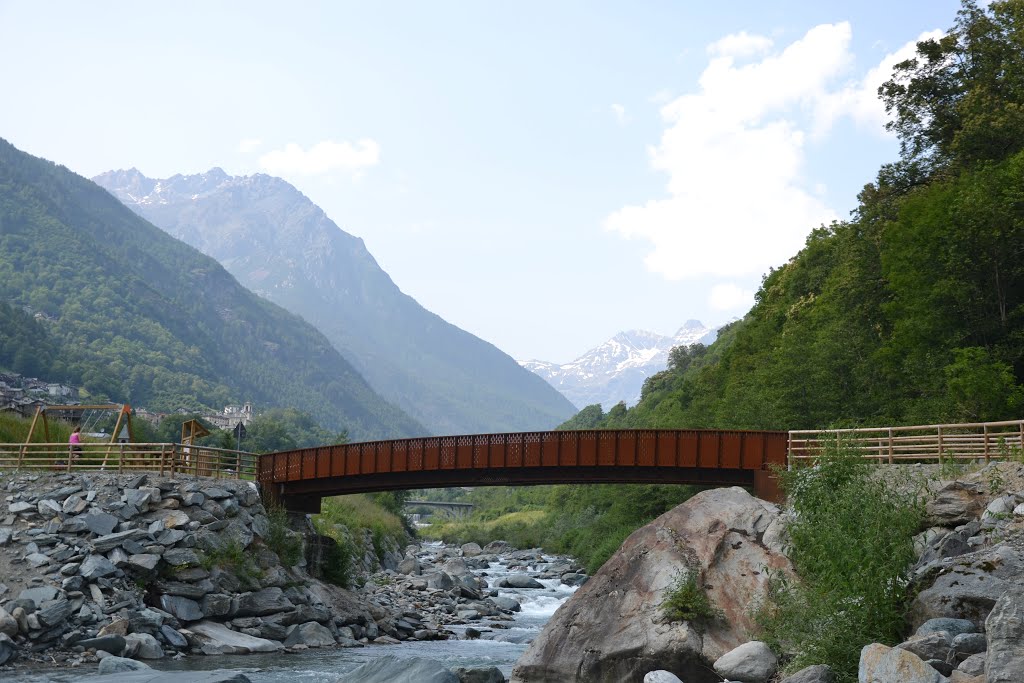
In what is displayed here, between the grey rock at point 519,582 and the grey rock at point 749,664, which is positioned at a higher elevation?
the grey rock at point 749,664

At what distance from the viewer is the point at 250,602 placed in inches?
1634

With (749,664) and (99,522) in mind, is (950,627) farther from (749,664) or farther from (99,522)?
(99,522)

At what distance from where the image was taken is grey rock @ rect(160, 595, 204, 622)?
128 feet

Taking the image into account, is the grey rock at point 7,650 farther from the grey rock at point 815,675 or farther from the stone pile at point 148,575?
the grey rock at point 815,675

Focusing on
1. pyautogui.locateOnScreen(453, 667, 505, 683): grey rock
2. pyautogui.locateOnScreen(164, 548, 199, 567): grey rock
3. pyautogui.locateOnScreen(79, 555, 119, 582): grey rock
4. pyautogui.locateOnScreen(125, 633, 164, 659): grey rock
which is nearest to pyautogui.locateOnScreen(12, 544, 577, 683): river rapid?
pyautogui.locateOnScreen(125, 633, 164, 659): grey rock

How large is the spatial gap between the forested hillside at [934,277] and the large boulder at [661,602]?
1914 cm

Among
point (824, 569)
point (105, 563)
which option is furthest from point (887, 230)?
point (105, 563)

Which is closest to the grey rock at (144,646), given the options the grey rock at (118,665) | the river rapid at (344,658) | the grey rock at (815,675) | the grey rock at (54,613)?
the river rapid at (344,658)

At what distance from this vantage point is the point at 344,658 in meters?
37.4

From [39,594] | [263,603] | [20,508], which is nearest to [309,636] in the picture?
[263,603]

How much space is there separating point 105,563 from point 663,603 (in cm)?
2237

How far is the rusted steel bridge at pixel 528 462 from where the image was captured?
1772 inches

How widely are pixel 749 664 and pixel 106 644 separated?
859 inches

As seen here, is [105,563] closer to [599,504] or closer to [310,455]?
[310,455]
